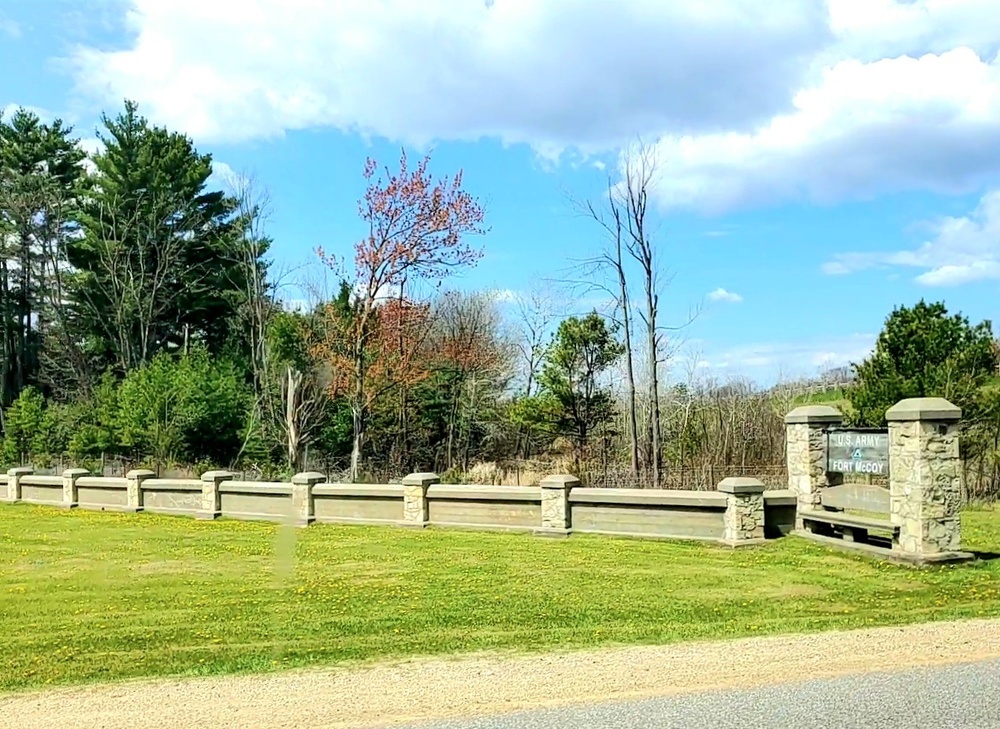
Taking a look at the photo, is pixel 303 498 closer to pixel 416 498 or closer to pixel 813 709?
pixel 416 498

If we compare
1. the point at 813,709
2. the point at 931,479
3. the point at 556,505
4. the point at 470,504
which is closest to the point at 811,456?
the point at 931,479

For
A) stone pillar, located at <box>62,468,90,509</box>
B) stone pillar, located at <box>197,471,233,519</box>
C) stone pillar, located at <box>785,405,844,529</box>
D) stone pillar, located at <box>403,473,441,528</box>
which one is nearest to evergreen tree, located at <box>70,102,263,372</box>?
stone pillar, located at <box>62,468,90,509</box>

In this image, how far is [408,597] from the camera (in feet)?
35.0

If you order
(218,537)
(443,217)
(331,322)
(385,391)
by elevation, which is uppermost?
(443,217)

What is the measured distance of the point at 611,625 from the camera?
8.80 metres

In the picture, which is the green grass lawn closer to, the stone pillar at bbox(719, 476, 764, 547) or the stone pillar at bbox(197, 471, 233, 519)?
the stone pillar at bbox(719, 476, 764, 547)

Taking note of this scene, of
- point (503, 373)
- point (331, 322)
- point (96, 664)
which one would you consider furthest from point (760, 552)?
point (503, 373)

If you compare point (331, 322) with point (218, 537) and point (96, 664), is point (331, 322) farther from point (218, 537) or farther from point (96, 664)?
point (96, 664)

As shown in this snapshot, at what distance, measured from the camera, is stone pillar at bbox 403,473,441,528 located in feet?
58.2

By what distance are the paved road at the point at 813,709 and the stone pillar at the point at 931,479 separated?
586 centimetres

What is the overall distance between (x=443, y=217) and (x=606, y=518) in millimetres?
17067

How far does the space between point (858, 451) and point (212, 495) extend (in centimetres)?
1409

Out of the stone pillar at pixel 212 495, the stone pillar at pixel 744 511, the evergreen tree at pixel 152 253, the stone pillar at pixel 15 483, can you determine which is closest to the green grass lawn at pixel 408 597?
the stone pillar at pixel 744 511

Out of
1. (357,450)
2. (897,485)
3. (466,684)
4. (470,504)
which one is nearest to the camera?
(466,684)
